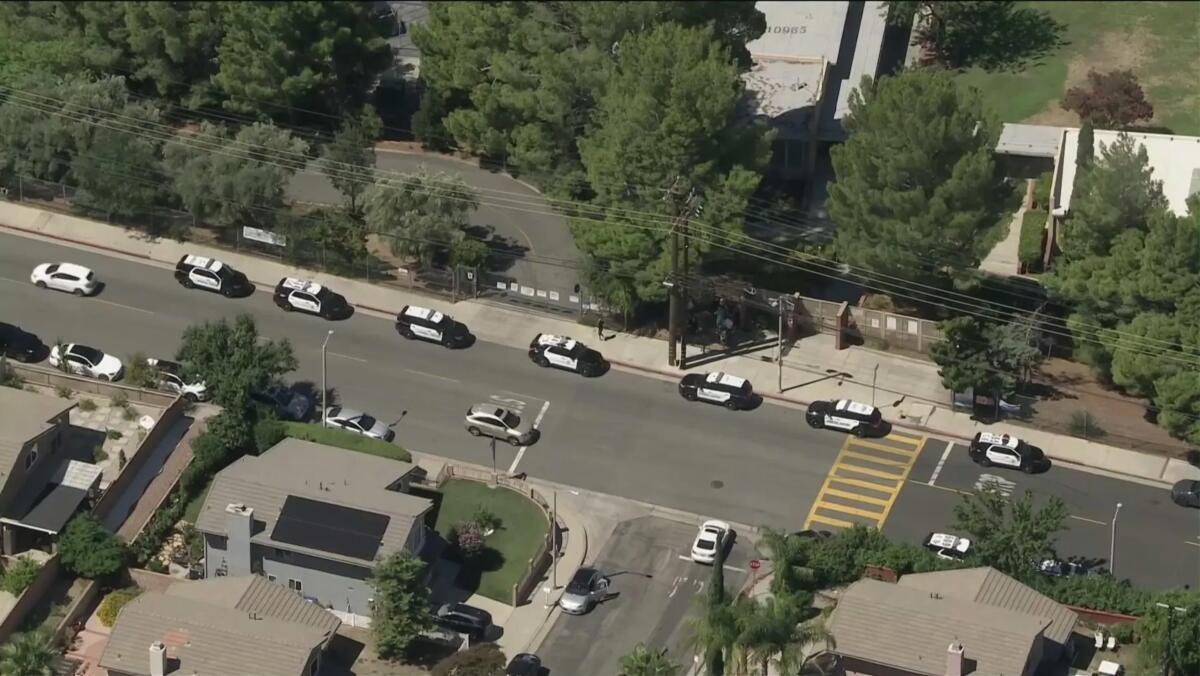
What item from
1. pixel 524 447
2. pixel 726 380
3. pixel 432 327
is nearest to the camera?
pixel 524 447

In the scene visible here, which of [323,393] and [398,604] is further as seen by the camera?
[323,393]

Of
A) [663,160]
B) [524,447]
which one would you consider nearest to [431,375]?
[524,447]

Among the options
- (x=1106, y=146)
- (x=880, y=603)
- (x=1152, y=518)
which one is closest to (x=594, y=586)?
(x=880, y=603)

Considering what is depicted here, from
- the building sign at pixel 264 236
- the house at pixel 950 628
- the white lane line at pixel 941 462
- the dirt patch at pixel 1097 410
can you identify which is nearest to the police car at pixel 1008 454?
the white lane line at pixel 941 462

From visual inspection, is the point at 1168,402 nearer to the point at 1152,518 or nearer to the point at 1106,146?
the point at 1152,518

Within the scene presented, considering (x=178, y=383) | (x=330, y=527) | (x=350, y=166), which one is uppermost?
(x=350, y=166)

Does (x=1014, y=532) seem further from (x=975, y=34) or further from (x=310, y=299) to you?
(x=975, y=34)

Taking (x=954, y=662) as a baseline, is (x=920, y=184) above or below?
above

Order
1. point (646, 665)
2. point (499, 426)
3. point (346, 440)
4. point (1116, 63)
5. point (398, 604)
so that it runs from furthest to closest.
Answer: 1. point (1116, 63)
2. point (499, 426)
3. point (346, 440)
4. point (398, 604)
5. point (646, 665)
